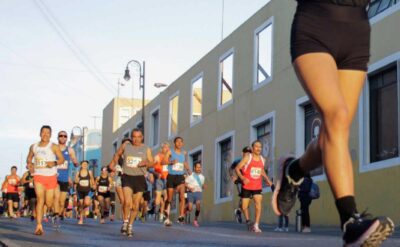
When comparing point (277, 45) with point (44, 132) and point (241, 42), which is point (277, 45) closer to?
point (241, 42)

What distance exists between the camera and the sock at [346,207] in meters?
4.18

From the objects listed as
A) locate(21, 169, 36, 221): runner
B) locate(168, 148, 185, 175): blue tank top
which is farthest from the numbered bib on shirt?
locate(21, 169, 36, 221): runner

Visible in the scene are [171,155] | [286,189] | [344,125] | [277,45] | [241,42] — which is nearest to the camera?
[344,125]

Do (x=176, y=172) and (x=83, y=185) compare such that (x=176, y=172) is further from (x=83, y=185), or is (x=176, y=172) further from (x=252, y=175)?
(x=83, y=185)

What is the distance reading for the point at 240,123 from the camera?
28688 mm

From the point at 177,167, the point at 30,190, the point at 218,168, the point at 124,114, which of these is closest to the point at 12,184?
the point at 30,190

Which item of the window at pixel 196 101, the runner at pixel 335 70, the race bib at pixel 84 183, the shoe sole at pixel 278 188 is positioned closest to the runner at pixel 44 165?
the shoe sole at pixel 278 188

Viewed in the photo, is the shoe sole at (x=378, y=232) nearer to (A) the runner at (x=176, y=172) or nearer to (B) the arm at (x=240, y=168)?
(B) the arm at (x=240, y=168)

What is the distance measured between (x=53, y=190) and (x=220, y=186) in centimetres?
1768

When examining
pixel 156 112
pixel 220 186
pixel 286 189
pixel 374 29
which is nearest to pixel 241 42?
pixel 220 186

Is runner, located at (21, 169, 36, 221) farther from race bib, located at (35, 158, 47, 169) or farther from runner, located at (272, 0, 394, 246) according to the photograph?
runner, located at (272, 0, 394, 246)

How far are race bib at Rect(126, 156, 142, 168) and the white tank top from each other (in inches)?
48.2

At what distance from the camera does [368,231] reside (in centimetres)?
389

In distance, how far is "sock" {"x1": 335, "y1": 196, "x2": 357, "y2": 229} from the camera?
4.18m
